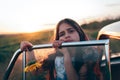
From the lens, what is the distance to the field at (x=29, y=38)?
11.7 feet

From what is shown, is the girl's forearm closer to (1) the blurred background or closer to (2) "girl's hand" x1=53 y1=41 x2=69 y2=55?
(2) "girl's hand" x1=53 y1=41 x2=69 y2=55

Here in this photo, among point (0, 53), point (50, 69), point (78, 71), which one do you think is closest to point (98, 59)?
point (78, 71)

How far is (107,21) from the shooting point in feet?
11.9

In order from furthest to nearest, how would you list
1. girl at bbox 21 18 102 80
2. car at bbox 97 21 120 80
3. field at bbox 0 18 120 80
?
field at bbox 0 18 120 80
car at bbox 97 21 120 80
girl at bbox 21 18 102 80

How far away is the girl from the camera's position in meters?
2.83

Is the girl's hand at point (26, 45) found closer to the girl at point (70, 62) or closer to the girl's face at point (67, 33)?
the girl at point (70, 62)

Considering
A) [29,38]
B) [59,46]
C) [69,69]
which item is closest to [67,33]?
[59,46]

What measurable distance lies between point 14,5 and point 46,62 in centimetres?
92

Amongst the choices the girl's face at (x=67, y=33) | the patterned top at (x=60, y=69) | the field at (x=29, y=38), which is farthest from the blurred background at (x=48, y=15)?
the patterned top at (x=60, y=69)

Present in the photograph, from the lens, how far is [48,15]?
12.0ft

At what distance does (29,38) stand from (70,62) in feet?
2.57

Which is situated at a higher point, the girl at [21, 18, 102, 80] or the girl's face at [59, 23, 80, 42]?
the girl's face at [59, 23, 80, 42]

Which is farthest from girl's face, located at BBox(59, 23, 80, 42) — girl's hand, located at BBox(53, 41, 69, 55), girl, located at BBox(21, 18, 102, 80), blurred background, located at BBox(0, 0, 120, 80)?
blurred background, located at BBox(0, 0, 120, 80)

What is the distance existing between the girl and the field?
0.39m
